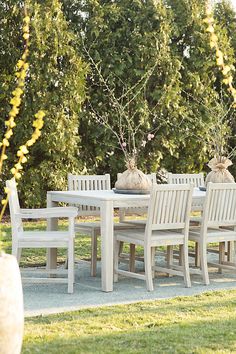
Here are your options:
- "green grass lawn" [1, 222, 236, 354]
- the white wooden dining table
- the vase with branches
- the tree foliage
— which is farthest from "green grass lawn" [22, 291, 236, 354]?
the vase with branches

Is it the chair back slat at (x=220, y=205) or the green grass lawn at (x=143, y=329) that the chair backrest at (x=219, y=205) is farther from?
the green grass lawn at (x=143, y=329)

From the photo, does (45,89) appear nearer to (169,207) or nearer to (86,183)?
(86,183)

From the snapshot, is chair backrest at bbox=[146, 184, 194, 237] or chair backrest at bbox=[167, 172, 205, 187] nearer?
chair backrest at bbox=[146, 184, 194, 237]

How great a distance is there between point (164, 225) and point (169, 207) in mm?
159

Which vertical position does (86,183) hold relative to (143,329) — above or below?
above

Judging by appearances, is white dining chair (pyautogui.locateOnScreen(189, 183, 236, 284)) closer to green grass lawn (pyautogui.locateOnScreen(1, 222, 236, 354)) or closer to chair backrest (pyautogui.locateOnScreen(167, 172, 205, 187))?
green grass lawn (pyautogui.locateOnScreen(1, 222, 236, 354))

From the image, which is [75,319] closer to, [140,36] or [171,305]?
[171,305]

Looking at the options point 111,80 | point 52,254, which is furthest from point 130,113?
point 52,254

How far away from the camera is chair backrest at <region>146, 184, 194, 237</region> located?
6.11 metres

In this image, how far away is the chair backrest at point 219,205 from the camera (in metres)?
6.48

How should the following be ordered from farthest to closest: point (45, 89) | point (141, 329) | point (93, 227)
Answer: point (45, 89)
point (93, 227)
point (141, 329)

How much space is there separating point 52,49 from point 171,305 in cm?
575

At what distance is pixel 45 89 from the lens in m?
10.3

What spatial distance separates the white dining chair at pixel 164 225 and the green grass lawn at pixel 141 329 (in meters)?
0.72
